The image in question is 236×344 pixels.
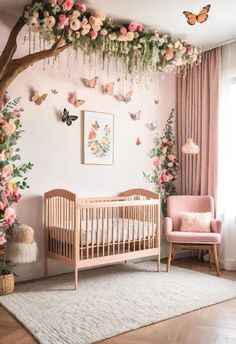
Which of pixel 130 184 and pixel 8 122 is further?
pixel 130 184

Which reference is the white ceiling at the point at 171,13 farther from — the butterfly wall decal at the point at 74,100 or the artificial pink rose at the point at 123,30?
the butterfly wall decal at the point at 74,100

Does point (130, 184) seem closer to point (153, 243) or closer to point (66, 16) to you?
point (153, 243)

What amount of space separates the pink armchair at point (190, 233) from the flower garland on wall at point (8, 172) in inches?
64.4

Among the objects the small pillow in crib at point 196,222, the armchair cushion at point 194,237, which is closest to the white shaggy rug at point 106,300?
the armchair cushion at point 194,237

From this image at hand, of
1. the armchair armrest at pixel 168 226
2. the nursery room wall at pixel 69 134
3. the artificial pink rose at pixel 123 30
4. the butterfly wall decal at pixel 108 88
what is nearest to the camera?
the artificial pink rose at pixel 123 30

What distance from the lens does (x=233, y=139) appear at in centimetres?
402

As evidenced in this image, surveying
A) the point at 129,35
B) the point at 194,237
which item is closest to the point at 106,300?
the point at 194,237

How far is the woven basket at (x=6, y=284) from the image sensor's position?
9.83 feet

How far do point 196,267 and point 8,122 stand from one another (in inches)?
102

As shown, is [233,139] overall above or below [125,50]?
below

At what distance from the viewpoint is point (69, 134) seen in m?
3.75

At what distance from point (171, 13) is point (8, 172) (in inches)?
82.7

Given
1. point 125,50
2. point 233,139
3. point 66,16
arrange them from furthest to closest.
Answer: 1. point 233,139
2. point 125,50
3. point 66,16

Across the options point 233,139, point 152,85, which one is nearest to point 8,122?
point 152,85
